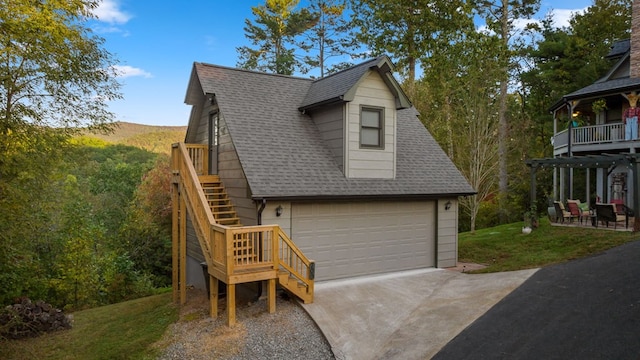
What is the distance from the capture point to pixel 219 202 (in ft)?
35.0

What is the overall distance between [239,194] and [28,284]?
8.11 metres

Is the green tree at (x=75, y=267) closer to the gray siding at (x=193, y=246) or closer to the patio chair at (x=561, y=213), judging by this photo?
the gray siding at (x=193, y=246)

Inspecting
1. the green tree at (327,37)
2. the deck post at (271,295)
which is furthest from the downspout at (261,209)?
the green tree at (327,37)

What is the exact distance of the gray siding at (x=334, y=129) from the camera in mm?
10492

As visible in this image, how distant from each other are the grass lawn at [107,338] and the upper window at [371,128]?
610cm

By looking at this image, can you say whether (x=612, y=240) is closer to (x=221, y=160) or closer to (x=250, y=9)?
(x=221, y=160)

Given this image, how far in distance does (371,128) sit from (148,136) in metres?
43.4

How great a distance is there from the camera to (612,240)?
36.0ft

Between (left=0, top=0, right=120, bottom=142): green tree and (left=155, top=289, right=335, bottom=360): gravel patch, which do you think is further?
(left=0, top=0, right=120, bottom=142): green tree

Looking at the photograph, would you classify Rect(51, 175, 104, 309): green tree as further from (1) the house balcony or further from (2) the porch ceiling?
(1) the house balcony

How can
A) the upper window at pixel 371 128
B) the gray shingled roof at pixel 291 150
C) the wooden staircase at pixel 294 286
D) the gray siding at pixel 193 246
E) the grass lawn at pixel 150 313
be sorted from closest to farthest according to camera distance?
the wooden staircase at pixel 294 286 → the grass lawn at pixel 150 313 → the gray shingled roof at pixel 291 150 → the upper window at pixel 371 128 → the gray siding at pixel 193 246

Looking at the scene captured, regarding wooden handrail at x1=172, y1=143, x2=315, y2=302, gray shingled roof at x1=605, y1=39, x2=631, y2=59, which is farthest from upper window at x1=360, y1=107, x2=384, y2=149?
gray shingled roof at x1=605, y1=39, x2=631, y2=59

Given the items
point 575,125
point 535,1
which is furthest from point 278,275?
point 535,1

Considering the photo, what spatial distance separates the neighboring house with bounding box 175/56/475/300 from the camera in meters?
9.55
